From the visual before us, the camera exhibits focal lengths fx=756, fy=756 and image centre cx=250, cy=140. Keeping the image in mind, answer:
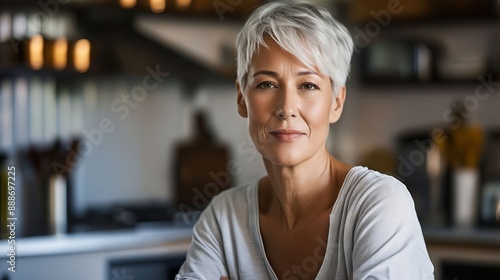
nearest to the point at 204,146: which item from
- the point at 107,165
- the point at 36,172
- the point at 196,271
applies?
the point at 107,165

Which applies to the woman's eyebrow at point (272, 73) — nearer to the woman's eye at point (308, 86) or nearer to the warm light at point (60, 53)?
the woman's eye at point (308, 86)

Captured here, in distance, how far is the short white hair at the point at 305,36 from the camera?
1.39 metres

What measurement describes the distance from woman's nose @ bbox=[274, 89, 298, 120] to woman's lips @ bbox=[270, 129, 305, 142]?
0.03 meters

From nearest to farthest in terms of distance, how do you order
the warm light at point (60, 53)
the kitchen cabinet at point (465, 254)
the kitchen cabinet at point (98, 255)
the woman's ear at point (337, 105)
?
1. the woman's ear at point (337, 105)
2. the kitchen cabinet at point (98, 255)
3. the kitchen cabinet at point (465, 254)
4. the warm light at point (60, 53)

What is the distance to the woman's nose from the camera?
1397mm

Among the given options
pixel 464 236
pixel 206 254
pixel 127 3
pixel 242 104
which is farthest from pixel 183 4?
pixel 206 254

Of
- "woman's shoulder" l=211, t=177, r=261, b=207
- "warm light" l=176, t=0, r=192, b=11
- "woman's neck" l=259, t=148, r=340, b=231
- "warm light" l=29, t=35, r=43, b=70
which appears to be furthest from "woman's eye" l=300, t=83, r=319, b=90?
"warm light" l=176, t=0, r=192, b=11

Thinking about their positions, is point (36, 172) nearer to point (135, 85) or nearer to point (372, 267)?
point (135, 85)

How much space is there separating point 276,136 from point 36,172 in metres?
2.08

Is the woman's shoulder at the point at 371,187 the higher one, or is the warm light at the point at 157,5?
the warm light at the point at 157,5

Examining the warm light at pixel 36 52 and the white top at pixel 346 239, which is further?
the warm light at pixel 36 52

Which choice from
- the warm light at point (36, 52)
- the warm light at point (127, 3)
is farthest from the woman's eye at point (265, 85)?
the warm light at point (127, 3)

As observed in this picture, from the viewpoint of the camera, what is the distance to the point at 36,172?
3.26 m

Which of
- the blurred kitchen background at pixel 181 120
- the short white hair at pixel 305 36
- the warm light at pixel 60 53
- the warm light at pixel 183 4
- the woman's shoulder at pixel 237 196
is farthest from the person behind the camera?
the warm light at pixel 183 4
